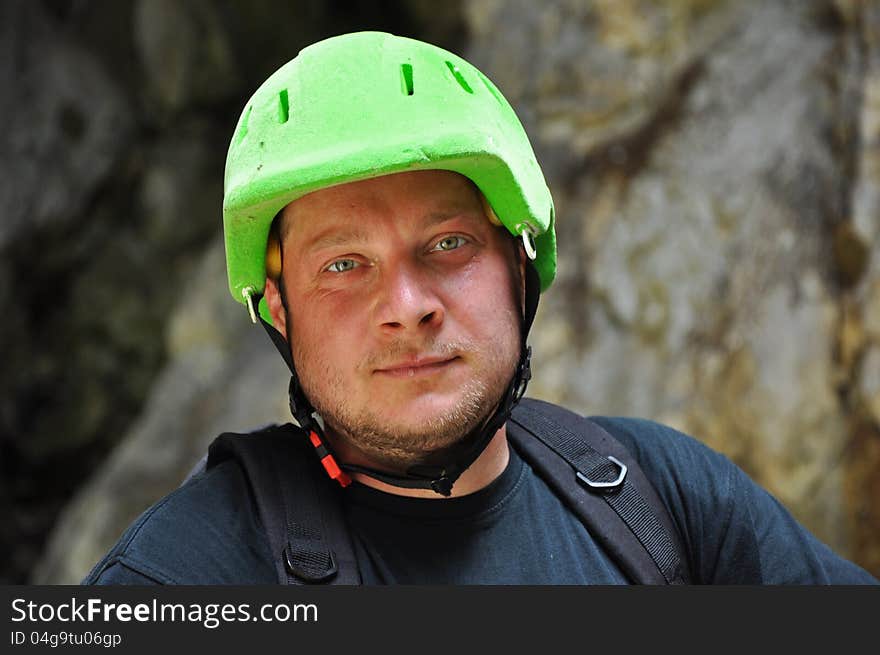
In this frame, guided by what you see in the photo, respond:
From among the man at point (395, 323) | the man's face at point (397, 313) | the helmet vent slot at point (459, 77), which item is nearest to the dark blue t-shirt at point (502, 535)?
the man at point (395, 323)

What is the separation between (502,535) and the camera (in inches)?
57.9

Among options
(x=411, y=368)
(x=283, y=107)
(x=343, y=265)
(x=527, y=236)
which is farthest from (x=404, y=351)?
Answer: (x=283, y=107)

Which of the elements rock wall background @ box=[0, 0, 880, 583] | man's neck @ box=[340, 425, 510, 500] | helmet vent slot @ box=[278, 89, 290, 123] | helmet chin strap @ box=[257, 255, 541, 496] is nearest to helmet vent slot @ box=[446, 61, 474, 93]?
helmet vent slot @ box=[278, 89, 290, 123]

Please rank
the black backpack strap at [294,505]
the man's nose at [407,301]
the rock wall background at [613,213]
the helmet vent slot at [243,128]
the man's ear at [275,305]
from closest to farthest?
the black backpack strap at [294,505], the man's nose at [407,301], the helmet vent slot at [243,128], the man's ear at [275,305], the rock wall background at [613,213]

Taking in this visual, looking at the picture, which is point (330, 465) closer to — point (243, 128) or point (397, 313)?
point (397, 313)

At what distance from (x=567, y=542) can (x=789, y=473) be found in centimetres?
186

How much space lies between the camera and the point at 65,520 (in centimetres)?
446

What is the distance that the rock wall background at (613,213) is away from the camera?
3.16 meters

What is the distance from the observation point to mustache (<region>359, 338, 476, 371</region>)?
141 cm

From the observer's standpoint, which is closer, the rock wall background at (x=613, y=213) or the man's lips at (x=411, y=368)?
the man's lips at (x=411, y=368)

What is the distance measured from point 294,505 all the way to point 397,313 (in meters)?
0.29

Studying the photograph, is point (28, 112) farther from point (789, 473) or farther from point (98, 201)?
point (789, 473)

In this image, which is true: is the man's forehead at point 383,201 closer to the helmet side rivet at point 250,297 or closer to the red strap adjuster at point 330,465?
the helmet side rivet at point 250,297

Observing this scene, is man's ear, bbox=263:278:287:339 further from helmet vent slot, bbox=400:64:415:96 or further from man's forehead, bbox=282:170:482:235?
helmet vent slot, bbox=400:64:415:96
